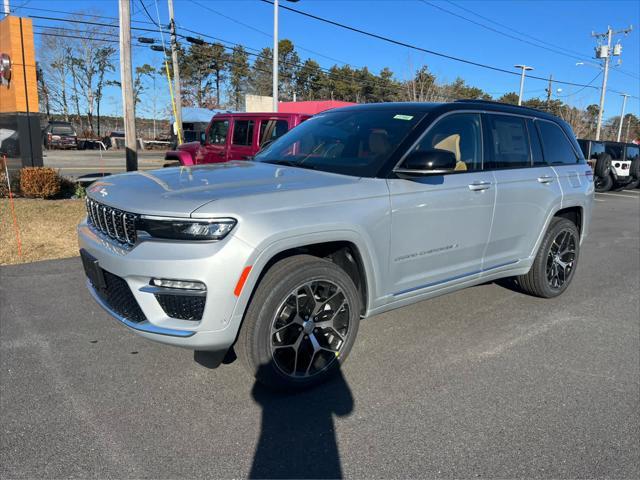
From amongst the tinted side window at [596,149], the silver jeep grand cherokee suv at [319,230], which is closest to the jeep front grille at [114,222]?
the silver jeep grand cherokee suv at [319,230]

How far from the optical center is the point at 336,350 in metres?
3.29

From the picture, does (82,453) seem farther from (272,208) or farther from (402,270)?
(402,270)

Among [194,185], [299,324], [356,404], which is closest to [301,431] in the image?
[356,404]

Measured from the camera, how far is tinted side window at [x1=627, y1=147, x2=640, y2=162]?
19.6m

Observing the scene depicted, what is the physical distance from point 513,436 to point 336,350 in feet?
3.84

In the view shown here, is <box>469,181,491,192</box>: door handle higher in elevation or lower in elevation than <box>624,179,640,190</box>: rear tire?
higher

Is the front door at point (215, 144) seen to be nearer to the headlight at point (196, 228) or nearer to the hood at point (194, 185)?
the hood at point (194, 185)

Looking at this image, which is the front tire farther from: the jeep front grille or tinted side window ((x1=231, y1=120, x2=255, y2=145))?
tinted side window ((x1=231, y1=120, x2=255, y2=145))

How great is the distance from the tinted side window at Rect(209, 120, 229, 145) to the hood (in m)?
8.39

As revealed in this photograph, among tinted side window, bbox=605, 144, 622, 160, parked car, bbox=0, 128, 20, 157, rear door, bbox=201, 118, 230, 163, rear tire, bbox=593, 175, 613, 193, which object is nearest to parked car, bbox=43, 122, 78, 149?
parked car, bbox=0, 128, 20, 157

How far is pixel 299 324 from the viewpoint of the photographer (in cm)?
308

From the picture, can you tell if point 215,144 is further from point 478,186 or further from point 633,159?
point 633,159

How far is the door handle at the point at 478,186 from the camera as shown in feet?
12.5

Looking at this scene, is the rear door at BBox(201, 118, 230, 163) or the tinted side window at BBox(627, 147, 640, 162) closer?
the rear door at BBox(201, 118, 230, 163)
